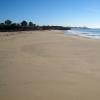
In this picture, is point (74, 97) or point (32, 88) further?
point (32, 88)

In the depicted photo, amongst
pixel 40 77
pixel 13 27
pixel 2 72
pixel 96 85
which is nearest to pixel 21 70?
pixel 2 72

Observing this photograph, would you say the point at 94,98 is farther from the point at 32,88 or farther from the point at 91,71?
the point at 91,71

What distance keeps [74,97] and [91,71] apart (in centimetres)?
239

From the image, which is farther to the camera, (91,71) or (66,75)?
(91,71)

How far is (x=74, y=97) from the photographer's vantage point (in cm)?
414

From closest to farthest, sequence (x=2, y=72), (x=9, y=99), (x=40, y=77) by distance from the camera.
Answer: (x=9, y=99), (x=40, y=77), (x=2, y=72)

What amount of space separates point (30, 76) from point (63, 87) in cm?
135

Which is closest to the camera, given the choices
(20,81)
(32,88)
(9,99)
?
(9,99)

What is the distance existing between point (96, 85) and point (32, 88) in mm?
1786

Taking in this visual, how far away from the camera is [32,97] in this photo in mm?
4102

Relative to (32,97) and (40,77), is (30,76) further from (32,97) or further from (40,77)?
(32,97)

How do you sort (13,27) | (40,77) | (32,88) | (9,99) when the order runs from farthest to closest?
(13,27), (40,77), (32,88), (9,99)

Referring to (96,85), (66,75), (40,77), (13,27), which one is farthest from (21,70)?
(13,27)

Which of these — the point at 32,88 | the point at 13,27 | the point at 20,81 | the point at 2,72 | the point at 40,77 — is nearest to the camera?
the point at 32,88
